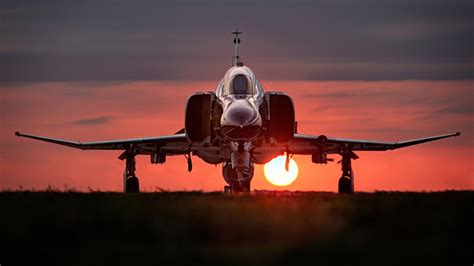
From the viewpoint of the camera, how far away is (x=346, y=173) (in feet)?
136

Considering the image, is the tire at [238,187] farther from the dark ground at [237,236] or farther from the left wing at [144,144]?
the dark ground at [237,236]

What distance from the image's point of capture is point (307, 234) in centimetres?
1298

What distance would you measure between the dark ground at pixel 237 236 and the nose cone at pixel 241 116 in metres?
15.0

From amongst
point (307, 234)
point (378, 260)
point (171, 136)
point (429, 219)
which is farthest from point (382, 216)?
point (171, 136)

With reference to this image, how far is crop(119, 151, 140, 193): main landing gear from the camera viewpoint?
40.3 metres

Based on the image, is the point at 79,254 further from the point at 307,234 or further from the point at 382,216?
the point at 382,216

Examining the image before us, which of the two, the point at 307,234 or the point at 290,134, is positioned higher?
the point at 290,134

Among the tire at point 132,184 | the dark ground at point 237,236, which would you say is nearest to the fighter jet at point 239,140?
the tire at point 132,184


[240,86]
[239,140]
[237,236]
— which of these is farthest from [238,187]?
[237,236]

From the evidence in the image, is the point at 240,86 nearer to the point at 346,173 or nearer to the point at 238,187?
the point at 238,187

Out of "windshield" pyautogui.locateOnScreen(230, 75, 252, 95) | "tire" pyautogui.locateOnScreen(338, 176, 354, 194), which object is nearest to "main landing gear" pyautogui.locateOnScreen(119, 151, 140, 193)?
"windshield" pyautogui.locateOnScreen(230, 75, 252, 95)

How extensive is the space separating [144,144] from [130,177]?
5.83 ft

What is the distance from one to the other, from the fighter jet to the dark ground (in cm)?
1615

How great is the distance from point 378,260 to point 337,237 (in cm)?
125
